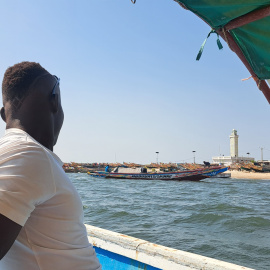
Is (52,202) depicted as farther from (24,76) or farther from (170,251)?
(170,251)

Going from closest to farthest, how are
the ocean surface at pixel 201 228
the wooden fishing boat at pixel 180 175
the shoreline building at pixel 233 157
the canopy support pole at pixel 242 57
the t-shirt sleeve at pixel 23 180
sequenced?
1. the t-shirt sleeve at pixel 23 180
2. the canopy support pole at pixel 242 57
3. the ocean surface at pixel 201 228
4. the wooden fishing boat at pixel 180 175
5. the shoreline building at pixel 233 157

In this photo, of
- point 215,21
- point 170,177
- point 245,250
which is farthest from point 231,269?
point 170,177

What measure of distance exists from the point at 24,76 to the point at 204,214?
12881mm

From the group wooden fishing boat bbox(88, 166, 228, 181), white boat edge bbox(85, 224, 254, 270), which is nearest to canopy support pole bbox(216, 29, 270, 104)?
white boat edge bbox(85, 224, 254, 270)

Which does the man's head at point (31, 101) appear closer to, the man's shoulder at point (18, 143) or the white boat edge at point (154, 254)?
the man's shoulder at point (18, 143)

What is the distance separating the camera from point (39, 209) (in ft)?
2.77

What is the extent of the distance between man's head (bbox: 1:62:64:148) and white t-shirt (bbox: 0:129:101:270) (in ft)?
0.24

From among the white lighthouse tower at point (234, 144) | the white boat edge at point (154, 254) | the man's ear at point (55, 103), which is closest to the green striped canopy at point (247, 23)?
the man's ear at point (55, 103)

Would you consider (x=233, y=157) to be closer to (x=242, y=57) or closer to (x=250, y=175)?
(x=250, y=175)

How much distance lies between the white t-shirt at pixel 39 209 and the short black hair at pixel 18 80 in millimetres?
143

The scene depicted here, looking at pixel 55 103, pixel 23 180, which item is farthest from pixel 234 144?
pixel 23 180

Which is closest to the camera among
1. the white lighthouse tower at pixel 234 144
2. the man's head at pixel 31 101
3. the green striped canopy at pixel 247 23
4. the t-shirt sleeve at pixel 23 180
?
the t-shirt sleeve at pixel 23 180

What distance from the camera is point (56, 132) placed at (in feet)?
3.55

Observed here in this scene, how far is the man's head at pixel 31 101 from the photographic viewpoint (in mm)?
974
